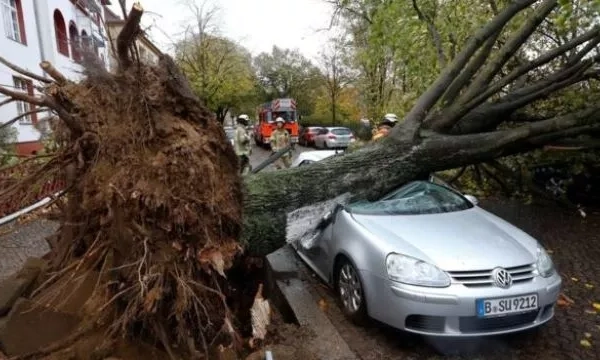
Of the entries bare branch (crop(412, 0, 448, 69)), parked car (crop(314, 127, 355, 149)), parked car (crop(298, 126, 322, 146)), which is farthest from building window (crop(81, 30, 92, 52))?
parked car (crop(298, 126, 322, 146))

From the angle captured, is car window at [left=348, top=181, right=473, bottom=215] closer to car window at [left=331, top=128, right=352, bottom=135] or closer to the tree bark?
the tree bark

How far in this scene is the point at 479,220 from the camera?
15.3 ft

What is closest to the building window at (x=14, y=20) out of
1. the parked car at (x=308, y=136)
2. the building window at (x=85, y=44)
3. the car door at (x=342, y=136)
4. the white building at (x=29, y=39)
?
the white building at (x=29, y=39)

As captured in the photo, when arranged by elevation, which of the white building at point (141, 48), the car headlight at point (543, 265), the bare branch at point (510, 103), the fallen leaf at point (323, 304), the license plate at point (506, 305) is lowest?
the fallen leaf at point (323, 304)

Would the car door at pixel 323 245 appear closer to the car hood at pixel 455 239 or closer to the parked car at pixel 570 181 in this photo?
the car hood at pixel 455 239

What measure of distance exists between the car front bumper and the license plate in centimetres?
3

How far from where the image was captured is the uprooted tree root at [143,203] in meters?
3.46

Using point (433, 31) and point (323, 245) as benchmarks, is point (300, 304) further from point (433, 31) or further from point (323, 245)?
point (433, 31)

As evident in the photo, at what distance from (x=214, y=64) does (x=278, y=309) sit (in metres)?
34.1

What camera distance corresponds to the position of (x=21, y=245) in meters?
7.02

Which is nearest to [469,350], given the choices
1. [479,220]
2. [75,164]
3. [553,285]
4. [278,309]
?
[553,285]

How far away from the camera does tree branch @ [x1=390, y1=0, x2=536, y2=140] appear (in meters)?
5.64

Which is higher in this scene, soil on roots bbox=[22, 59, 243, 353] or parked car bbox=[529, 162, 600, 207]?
soil on roots bbox=[22, 59, 243, 353]

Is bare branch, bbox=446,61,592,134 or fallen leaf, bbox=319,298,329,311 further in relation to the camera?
bare branch, bbox=446,61,592,134
